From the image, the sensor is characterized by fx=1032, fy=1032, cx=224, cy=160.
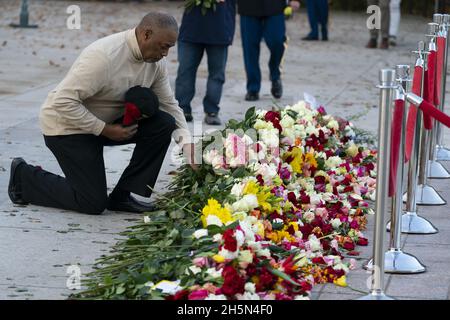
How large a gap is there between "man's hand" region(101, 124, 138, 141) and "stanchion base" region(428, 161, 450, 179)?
265 centimetres

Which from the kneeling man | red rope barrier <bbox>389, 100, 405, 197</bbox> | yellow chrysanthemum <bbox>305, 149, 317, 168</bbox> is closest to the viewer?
red rope barrier <bbox>389, 100, 405, 197</bbox>

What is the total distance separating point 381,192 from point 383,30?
42.4 ft

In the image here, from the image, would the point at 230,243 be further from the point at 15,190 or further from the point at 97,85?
the point at 15,190

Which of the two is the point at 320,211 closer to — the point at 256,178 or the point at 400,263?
the point at 256,178

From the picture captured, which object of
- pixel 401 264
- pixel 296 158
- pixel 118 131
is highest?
pixel 118 131

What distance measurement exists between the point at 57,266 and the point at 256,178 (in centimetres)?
133

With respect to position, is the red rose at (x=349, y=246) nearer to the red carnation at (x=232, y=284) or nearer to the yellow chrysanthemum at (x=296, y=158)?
the yellow chrysanthemum at (x=296, y=158)

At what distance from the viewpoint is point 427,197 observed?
23.3 feet

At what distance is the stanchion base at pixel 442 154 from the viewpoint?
28.4ft

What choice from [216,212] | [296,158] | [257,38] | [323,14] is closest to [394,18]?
[323,14]

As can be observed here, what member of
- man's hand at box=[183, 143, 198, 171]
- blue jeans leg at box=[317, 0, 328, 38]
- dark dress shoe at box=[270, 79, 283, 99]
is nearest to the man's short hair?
man's hand at box=[183, 143, 198, 171]

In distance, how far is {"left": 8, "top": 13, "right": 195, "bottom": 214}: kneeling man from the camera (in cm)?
628

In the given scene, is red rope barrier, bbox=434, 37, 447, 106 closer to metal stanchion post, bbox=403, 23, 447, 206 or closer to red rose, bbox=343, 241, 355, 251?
metal stanchion post, bbox=403, 23, 447, 206

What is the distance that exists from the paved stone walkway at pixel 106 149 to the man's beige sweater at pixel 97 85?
1.97ft
